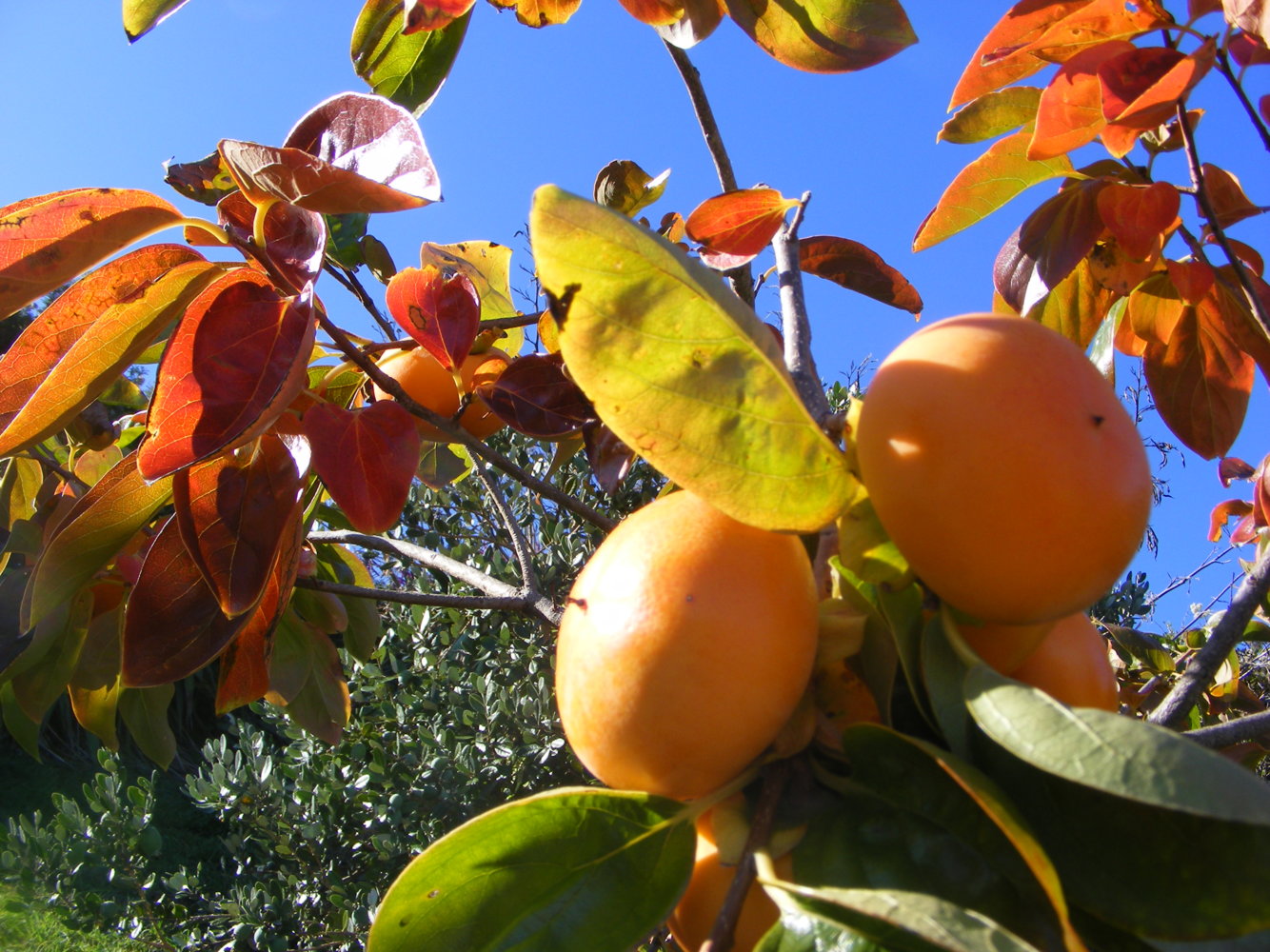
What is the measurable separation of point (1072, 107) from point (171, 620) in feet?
3.57

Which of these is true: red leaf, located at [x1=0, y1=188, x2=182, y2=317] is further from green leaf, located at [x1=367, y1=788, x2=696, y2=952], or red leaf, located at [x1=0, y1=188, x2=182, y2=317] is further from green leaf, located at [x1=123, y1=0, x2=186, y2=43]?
green leaf, located at [x1=367, y1=788, x2=696, y2=952]

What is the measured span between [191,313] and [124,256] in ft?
0.41

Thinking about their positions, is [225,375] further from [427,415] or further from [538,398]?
[538,398]

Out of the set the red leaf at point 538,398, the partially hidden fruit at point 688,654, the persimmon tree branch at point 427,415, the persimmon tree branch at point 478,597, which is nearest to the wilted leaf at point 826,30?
the red leaf at point 538,398

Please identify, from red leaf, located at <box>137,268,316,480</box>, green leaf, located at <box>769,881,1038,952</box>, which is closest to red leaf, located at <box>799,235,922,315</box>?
red leaf, located at <box>137,268,316,480</box>

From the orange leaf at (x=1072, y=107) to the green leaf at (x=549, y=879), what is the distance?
0.79m

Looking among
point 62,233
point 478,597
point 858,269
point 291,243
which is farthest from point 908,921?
point 478,597

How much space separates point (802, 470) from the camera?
1.72 ft

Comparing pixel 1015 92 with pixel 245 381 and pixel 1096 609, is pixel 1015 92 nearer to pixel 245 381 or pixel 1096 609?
pixel 245 381

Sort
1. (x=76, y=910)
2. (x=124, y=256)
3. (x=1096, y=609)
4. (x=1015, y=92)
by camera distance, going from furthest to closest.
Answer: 1. (x=1096, y=609)
2. (x=76, y=910)
3. (x=1015, y=92)
4. (x=124, y=256)

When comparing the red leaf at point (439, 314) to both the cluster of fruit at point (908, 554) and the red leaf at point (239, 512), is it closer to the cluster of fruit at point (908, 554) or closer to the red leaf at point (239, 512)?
the red leaf at point (239, 512)

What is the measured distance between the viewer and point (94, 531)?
3.27 ft

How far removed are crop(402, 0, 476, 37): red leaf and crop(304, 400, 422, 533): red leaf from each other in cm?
43

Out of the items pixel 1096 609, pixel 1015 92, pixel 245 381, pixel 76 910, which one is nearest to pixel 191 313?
pixel 245 381
